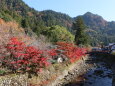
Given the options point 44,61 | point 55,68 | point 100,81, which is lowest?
point 100,81

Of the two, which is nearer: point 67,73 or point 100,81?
point 100,81

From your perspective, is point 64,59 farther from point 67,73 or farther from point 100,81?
point 100,81

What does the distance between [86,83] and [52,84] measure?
14.4 ft

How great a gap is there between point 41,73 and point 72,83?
399 cm

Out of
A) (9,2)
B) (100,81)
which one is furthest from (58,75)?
(9,2)

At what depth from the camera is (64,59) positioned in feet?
73.9

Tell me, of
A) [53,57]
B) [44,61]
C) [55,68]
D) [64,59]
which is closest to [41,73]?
[44,61]

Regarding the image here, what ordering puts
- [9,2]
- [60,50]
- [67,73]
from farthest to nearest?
[9,2] < [60,50] < [67,73]

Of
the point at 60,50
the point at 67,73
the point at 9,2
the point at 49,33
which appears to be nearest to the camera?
the point at 67,73

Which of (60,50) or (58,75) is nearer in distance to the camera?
(58,75)

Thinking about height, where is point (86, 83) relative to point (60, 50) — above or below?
below

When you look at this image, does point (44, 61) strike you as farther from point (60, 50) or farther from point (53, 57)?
point (60, 50)

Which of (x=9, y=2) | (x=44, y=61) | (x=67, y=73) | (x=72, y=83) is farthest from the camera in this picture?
(x=9, y=2)

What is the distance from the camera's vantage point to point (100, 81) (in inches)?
776
